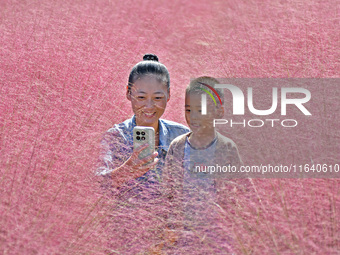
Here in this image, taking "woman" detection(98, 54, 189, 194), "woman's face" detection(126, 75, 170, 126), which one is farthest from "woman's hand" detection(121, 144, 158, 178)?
"woman's face" detection(126, 75, 170, 126)

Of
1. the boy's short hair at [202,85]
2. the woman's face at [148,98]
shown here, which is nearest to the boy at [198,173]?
the boy's short hair at [202,85]

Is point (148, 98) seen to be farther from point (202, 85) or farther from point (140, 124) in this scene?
point (202, 85)

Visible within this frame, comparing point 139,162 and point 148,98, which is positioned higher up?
point 148,98

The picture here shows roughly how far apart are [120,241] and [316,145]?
2.79 ft

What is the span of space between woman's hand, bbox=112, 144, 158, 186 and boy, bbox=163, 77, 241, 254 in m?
0.08

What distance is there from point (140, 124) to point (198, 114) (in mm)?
291

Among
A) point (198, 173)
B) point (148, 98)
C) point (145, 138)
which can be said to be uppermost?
point (148, 98)

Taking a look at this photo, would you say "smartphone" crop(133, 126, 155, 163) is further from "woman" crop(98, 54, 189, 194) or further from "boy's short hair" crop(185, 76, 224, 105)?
"boy's short hair" crop(185, 76, 224, 105)

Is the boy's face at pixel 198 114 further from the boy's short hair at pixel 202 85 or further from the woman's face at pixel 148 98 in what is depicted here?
the woman's face at pixel 148 98

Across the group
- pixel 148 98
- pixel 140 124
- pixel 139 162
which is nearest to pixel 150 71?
pixel 148 98

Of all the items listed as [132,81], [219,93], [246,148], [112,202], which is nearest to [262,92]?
[246,148]

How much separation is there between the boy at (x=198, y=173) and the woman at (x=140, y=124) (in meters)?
0.09

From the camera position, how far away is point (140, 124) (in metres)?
1.58

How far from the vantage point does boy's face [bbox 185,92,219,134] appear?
4.48 ft
